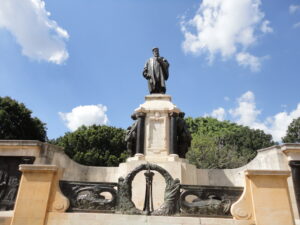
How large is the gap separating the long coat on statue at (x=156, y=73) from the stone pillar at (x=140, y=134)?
2171mm

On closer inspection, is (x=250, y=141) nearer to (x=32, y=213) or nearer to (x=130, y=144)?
(x=130, y=144)

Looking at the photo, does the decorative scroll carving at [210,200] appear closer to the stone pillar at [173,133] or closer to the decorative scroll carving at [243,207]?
the decorative scroll carving at [243,207]

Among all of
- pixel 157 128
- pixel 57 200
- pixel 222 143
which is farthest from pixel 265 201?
pixel 222 143

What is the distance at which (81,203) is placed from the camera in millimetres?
6004

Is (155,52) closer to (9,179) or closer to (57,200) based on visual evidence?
(9,179)

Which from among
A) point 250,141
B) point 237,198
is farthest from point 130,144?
point 250,141

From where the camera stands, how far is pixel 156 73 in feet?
43.3

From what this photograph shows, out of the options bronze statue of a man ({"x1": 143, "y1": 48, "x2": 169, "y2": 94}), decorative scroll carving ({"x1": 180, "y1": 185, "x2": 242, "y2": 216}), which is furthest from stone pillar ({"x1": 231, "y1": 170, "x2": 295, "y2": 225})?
bronze statue of a man ({"x1": 143, "y1": 48, "x2": 169, "y2": 94})

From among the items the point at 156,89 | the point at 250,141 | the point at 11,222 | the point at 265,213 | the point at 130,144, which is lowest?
the point at 11,222

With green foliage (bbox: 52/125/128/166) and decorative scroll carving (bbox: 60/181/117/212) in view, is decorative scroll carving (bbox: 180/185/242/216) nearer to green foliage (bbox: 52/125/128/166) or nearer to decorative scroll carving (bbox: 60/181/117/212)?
decorative scroll carving (bbox: 60/181/117/212)

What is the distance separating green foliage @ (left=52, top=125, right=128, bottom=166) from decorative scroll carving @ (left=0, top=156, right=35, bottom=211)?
74.4 ft

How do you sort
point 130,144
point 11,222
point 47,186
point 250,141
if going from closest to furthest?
point 11,222 < point 47,186 < point 130,144 < point 250,141

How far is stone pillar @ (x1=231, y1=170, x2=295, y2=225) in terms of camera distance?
5.52m

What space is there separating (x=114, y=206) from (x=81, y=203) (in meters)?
0.79
